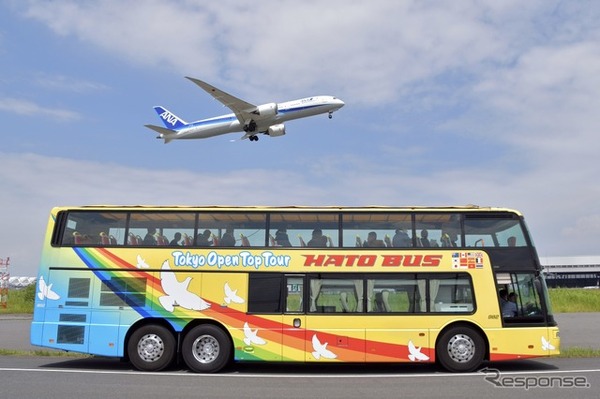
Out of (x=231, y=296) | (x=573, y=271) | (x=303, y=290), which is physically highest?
(x=573, y=271)

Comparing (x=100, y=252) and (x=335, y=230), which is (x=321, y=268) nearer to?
(x=335, y=230)

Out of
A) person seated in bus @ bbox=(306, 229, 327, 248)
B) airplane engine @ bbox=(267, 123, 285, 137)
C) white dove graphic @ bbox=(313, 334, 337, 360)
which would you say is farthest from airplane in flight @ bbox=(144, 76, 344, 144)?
white dove graphic @ bbox=(313, 334, 337, 360)

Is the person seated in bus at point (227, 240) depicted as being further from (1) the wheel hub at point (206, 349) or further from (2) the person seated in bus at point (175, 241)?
(1) the wheel hub at point (206, 349)

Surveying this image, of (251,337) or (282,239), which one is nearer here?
(251,337)

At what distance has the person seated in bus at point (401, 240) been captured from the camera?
11.5 metres

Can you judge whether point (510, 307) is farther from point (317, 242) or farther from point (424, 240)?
point (317, 242)

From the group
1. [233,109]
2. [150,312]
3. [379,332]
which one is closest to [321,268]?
[379,332]

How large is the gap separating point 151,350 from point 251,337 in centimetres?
196

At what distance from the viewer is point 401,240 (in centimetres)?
1152

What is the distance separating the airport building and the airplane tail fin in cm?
6694

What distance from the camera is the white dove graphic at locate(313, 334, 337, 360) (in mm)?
11086

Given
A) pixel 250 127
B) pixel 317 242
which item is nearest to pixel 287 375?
pixel 317 242

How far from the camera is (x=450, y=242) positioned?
11508 millimetres

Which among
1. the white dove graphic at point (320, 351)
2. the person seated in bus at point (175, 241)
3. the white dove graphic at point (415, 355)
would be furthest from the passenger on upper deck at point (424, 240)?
the person seated in bus at point (175, 241)
